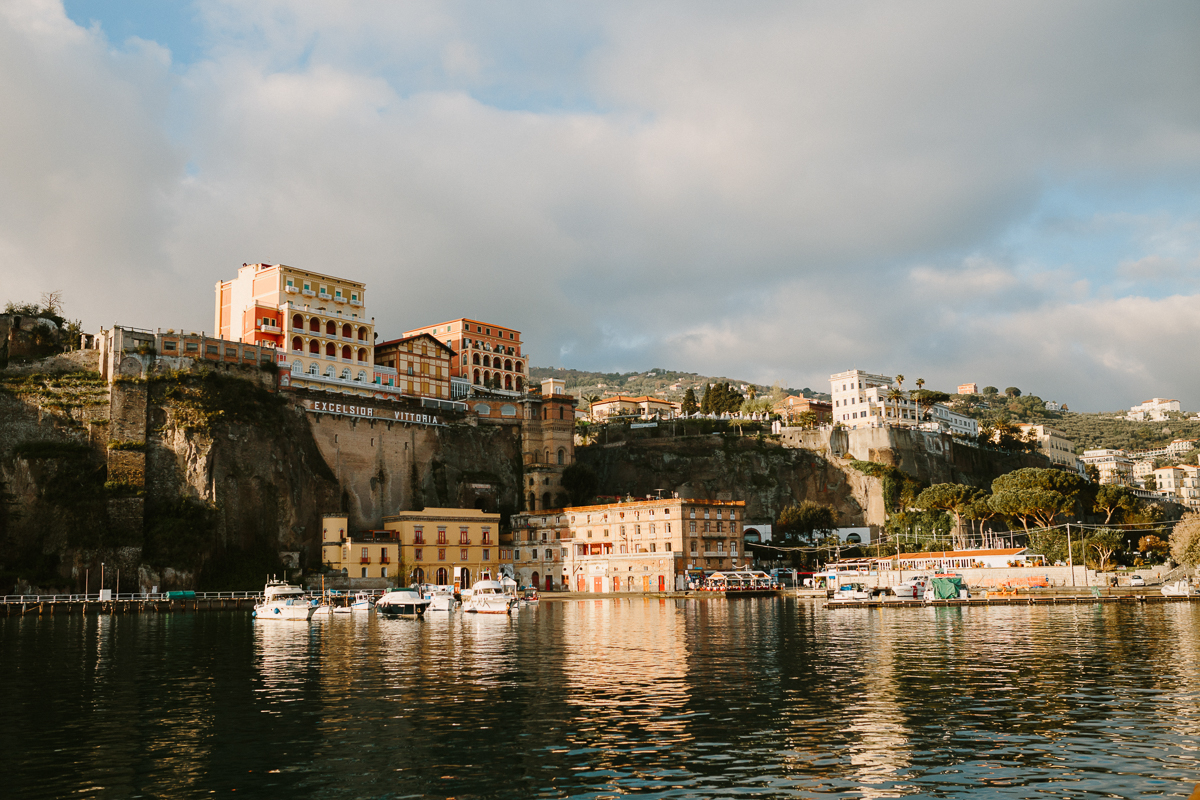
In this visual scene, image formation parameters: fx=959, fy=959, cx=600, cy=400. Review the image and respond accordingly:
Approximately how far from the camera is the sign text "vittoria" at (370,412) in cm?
11169

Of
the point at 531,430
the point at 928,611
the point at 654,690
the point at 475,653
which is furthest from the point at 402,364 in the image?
the point at 654,690

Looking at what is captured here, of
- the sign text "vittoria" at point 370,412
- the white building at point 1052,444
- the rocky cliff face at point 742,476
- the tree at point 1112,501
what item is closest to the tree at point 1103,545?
the tree at point 1112,501

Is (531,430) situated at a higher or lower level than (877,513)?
higher

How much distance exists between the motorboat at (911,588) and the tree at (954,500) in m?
25.5

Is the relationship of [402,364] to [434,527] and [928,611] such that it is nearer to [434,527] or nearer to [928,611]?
[434,527]

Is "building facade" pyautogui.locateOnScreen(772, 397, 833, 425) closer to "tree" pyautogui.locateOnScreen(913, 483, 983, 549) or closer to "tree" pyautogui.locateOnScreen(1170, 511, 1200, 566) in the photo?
"tree" pyautogui.locateOnScreen(913, 483, 983, 549)

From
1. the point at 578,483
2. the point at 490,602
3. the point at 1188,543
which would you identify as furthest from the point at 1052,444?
the point at 490,602

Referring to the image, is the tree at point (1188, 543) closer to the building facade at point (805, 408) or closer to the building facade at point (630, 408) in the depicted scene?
the building facade at point (805, 408)

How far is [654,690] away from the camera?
30953 millimetres

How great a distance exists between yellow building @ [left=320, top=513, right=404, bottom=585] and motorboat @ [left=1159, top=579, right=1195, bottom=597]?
73.8 metres

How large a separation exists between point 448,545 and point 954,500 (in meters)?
60.4

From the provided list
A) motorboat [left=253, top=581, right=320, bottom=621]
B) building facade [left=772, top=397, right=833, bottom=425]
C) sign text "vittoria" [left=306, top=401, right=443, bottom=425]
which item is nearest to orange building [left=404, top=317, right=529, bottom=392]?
sign text "vittoria" [left=306, top=401, right=443, bottom=425]

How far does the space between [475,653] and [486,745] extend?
73.7 ft

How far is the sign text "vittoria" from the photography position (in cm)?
11169
